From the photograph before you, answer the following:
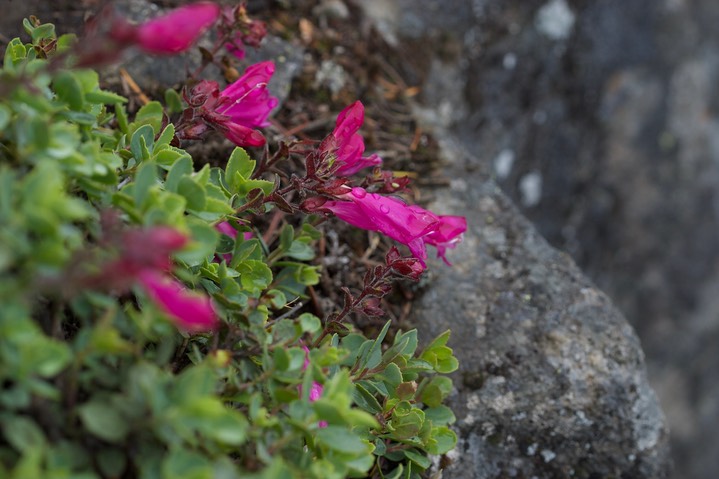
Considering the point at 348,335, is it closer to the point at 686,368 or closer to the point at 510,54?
the point at 510,54

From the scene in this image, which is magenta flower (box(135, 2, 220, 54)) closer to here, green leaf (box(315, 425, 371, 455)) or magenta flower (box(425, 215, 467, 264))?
green leaf (box(315, 425, 371, 455))

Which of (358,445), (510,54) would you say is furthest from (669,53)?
(358,445)

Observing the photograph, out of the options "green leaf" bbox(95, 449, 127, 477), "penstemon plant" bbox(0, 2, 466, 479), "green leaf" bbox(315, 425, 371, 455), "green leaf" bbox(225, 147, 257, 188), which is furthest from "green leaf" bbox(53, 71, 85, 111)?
"green leaf" bbox(315, 425, 371, 455)

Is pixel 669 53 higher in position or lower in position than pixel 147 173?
lower

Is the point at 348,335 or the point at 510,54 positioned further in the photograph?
the point at 510,54

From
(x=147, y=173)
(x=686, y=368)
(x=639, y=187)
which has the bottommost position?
(x=686, y=368)

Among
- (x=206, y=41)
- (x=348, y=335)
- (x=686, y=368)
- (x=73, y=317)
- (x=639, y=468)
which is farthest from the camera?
(x=686, y=368)

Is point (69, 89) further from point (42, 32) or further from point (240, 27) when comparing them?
point (240, 27)

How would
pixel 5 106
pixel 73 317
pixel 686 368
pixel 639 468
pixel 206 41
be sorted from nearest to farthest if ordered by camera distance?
pixel 5 106
pixel 73 317
pixel 639 468
pixel 206 41
pixel 686 368
